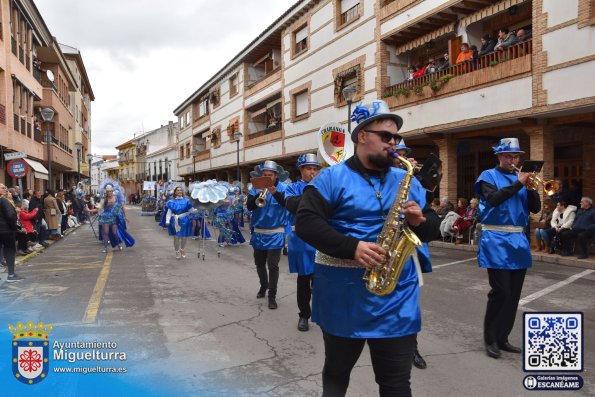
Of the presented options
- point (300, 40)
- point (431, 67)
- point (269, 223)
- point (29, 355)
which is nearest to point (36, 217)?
point (269, 223)

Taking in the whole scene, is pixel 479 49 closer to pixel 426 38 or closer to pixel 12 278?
pixel 426 38

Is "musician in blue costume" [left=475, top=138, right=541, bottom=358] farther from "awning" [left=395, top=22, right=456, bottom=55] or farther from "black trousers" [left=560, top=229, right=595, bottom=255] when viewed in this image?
"awning" [left=395, top=22, right=456, bottom=55]

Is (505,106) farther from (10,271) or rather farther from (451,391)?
(10,271)

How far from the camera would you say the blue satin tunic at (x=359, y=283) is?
265 cm

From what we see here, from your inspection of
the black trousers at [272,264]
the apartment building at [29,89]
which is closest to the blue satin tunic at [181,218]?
the black trousers at [272,264]

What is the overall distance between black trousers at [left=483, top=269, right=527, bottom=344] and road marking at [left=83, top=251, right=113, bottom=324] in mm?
4446

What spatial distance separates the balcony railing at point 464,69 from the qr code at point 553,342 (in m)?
10.7

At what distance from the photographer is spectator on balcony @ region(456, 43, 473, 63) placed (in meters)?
14.9

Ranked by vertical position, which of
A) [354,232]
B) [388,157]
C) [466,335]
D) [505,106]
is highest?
[505,106]

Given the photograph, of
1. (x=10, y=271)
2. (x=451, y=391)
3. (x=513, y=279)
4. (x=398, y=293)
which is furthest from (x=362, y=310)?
(x=10, y=271)

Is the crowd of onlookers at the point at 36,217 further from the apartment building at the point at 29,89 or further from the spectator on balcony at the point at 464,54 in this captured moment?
the spectator on balcony at the point at 464,54

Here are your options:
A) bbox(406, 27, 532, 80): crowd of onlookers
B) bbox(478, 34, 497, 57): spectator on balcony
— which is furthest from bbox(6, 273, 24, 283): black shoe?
bbox(478, 34, 497, 57): spectator on balcony

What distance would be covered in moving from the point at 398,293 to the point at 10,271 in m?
8.77

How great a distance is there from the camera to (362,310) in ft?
8.75
